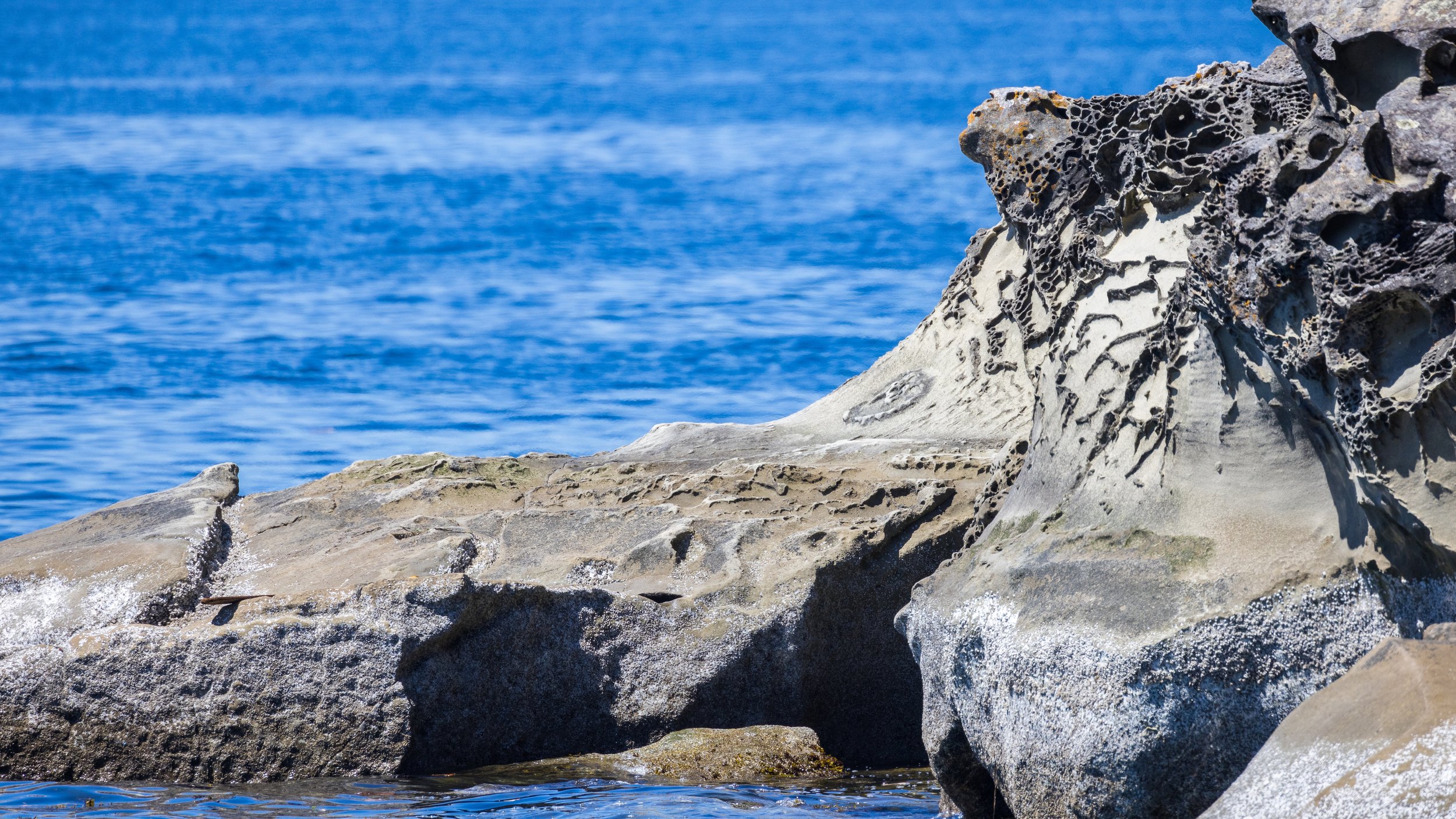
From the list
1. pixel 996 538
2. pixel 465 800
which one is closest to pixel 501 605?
pixel 465 800

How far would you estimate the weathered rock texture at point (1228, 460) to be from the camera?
10.6ft

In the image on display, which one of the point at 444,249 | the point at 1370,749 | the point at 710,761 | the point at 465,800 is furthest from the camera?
the point at 444,249

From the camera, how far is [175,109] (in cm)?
3244

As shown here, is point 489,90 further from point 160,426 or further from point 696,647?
point 696,647

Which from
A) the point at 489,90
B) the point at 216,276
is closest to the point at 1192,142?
the point at 216,276

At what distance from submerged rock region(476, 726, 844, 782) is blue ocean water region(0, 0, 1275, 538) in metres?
5.67

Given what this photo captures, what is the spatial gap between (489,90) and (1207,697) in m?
34.3

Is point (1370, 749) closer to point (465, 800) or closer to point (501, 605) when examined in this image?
point (465, 800)

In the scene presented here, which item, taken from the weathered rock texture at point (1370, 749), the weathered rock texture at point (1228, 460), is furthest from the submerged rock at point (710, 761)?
the weathered rock texture at point (1370, 749)

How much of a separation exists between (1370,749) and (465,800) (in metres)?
2.42

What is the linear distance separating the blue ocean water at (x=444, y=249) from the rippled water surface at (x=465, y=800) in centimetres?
539

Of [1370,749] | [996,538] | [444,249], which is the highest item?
[444,249]

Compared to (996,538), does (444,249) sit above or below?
above

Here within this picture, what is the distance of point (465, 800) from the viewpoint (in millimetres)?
4449
